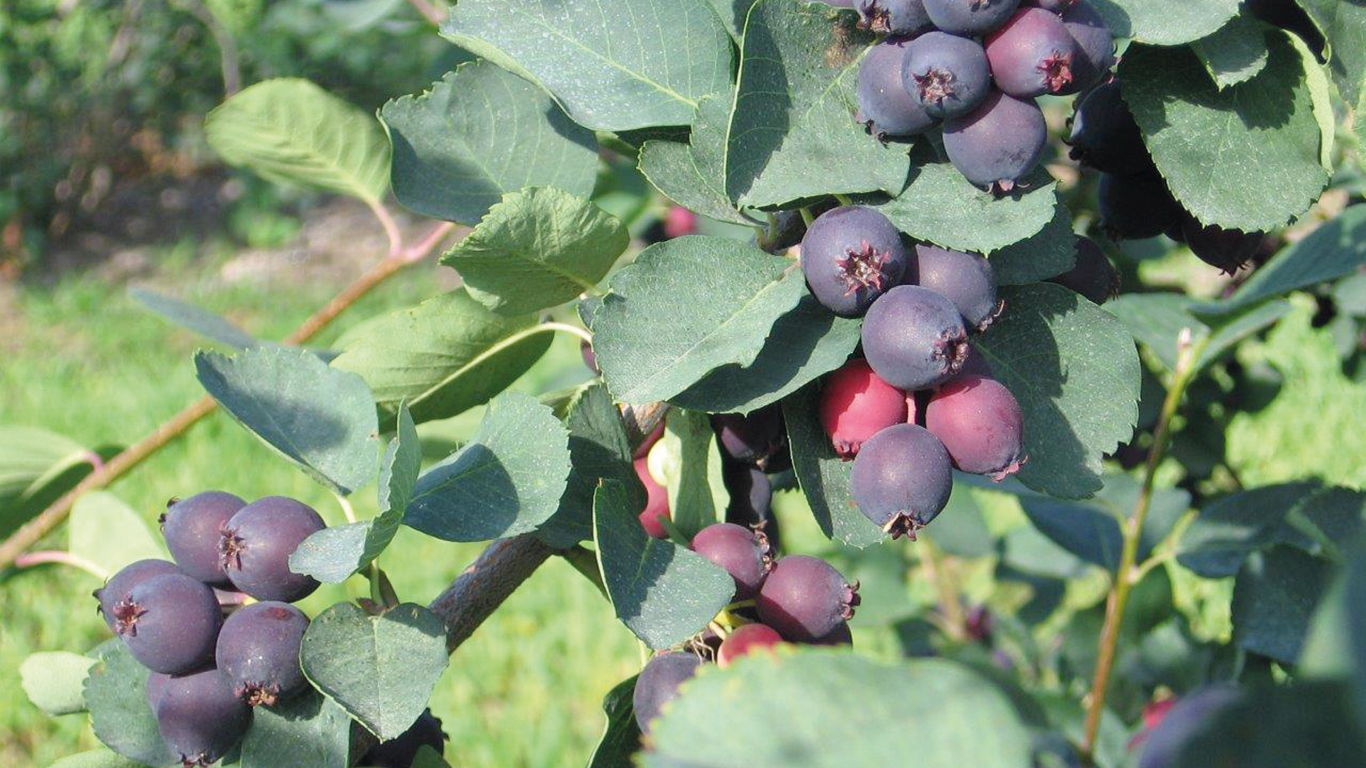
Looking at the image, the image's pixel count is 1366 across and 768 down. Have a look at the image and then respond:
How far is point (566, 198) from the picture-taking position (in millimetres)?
813

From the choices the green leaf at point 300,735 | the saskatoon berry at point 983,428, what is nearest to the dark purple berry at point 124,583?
the green leaf at point 300,735

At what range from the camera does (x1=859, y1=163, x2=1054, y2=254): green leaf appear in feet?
2.40

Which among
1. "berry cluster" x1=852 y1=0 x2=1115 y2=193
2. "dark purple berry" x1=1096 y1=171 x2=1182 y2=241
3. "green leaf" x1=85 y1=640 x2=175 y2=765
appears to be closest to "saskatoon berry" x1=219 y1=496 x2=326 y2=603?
"green leaf" x1=85 y1=640 x2=175 y2=765

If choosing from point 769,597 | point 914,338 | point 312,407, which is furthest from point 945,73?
point 312,407

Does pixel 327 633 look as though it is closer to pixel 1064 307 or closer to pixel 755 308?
pixel 755 308

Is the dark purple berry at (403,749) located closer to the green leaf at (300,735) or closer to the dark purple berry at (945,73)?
the green leaf at (300,735)

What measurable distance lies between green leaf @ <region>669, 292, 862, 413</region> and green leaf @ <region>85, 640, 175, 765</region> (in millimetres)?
418

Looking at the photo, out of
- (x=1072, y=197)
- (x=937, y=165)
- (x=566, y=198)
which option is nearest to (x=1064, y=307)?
(x=937, y=165)

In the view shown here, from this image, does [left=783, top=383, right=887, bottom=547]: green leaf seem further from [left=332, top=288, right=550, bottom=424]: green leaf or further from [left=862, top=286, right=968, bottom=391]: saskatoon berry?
[left=332, top=288, right=550, bottom=424]: green leaf

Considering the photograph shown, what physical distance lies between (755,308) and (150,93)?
680 cm

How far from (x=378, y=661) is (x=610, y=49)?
0.42 meters

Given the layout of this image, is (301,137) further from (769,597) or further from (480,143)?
(769,597)

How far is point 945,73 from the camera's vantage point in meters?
0.71

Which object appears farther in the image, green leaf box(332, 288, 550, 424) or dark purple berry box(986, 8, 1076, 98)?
green leaf box(332, 288, 550, 424)
